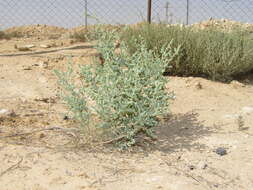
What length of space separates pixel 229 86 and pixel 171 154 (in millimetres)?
2691

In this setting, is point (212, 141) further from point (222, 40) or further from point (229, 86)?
point (222, 40)

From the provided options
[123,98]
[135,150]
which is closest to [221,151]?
[135,150]

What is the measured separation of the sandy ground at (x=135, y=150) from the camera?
2482mm

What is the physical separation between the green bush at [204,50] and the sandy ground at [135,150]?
627mm

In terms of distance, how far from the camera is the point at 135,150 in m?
3.10

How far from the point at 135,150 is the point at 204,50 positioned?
2.95 m

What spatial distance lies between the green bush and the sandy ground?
0.63 m

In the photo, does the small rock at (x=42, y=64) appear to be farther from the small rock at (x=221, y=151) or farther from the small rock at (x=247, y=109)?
the small rock at (x=221, y=151)

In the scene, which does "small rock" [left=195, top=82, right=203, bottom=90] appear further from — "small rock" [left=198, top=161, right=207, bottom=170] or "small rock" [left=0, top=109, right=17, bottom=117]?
"small rock" [left=0, top=109, right=17, bottom=117]

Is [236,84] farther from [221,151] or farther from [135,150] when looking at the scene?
[135,150]

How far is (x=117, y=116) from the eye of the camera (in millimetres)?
3039

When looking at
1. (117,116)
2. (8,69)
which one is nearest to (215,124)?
(117,116)

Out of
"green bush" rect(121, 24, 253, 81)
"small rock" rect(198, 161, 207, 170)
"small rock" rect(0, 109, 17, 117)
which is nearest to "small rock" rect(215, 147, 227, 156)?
"small rock" rect(198, 161, 207, 170)

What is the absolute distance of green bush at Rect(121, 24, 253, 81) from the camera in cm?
555
